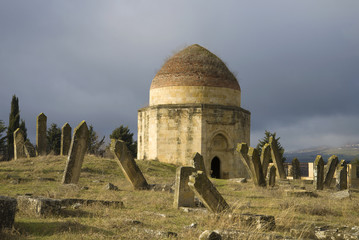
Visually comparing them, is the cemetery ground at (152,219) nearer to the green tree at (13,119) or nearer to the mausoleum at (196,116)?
the mausoleum at (196,116)

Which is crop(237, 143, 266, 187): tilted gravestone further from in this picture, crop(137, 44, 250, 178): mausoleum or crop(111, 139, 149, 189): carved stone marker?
crop(137, 44, 250, 178): mausoleum

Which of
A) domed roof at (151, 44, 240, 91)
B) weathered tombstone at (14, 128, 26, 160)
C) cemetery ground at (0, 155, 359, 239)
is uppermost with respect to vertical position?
domed roof at (151, 44, 240, 91)

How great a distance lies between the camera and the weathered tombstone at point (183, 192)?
938 centimetres

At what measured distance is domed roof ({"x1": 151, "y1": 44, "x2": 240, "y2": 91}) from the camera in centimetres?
2466

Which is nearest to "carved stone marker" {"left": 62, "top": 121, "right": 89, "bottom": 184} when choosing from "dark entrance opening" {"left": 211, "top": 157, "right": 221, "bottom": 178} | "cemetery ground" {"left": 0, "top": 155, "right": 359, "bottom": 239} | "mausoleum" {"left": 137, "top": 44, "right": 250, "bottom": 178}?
"cemetery ground" {"left": 0, "top": 155, "right": 359, "bottom": 239}

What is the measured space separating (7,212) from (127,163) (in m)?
7.32

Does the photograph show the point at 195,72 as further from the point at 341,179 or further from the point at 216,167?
the point at 341,179

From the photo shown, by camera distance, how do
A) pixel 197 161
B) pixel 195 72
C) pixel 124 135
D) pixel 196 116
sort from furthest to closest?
pixel 124 135, pixel 195 72, pixel 196 116, pixel 197 161

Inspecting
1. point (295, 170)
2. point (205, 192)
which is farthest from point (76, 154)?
point (295, 170)

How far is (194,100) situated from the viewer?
79.9ft

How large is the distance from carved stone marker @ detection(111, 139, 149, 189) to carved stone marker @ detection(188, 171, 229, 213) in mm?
5629

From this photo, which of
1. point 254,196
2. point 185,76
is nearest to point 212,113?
point 185,76

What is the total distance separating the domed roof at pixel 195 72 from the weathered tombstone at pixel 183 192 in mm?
15184

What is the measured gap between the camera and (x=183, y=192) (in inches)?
372
